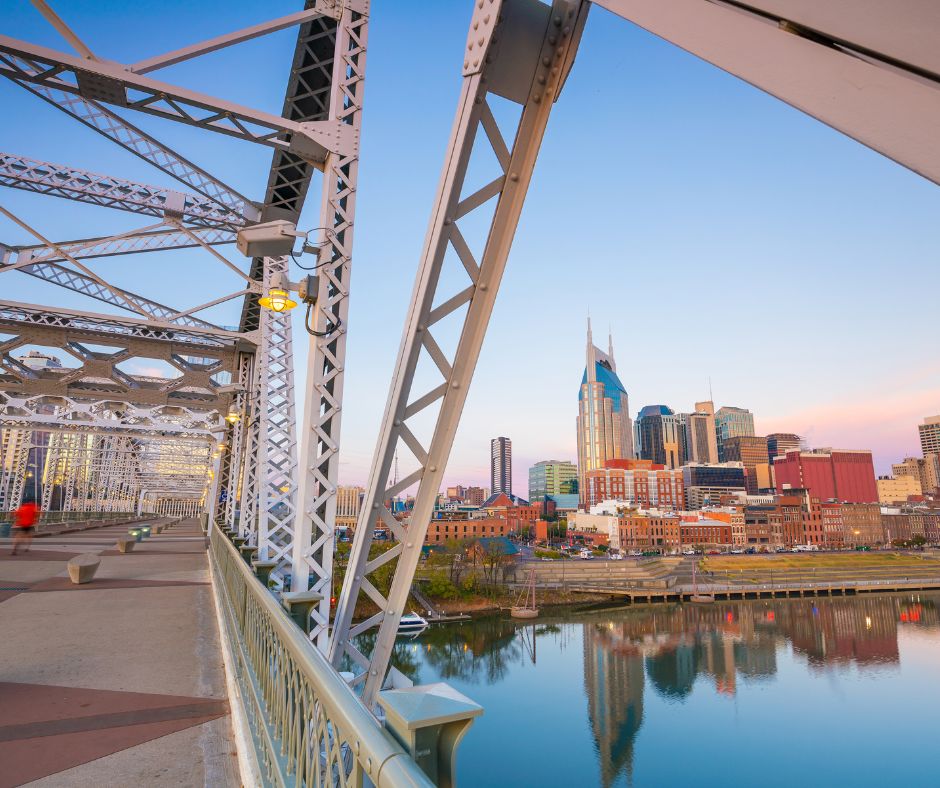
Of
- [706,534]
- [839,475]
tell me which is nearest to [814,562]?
[706,534]

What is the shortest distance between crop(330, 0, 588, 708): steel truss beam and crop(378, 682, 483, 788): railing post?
1436 mm

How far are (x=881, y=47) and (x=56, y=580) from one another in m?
15.6

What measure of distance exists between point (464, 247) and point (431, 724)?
2.32m

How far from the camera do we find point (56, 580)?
475 inches

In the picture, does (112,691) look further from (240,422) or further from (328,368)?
(240,422)

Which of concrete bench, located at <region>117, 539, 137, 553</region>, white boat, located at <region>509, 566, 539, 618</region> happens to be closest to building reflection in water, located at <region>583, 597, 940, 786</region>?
white boat, located at <region>509, 566, 539, 618</region>

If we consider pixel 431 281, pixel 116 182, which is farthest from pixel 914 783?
pixel 116 182

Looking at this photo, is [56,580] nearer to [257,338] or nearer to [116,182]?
[257,338]

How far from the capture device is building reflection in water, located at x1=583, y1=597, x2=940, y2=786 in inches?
1495

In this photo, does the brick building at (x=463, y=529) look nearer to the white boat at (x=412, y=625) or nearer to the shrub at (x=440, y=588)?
the shrub at (x=440, y=588)

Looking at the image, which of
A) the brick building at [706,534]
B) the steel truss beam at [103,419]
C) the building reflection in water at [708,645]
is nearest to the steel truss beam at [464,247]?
the steel truss beam at [103,419]

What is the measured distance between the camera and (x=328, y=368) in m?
6.78

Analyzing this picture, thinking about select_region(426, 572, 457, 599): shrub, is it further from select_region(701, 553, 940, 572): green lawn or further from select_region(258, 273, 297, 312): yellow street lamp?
select_region(258, 273, 297, 312): yellow street lamp

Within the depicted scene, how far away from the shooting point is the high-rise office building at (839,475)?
16788cm
